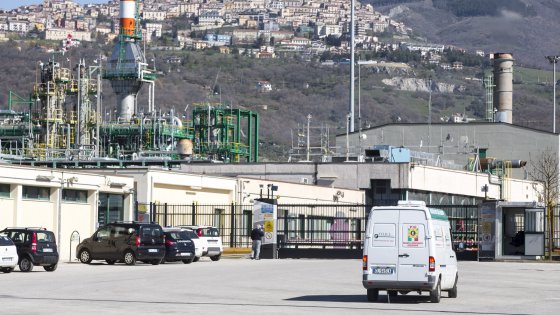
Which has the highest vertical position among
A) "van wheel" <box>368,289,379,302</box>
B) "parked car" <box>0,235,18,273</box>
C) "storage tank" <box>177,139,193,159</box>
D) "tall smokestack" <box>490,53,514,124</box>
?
"tall smokestack" <box>490,53,514,124</box>

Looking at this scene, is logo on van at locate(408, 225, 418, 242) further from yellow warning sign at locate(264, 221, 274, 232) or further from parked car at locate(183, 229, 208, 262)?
yellow warning sign at locate(264, 221, 274, 232)

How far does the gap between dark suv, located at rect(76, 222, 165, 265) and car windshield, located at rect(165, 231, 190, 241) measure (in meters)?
0.85

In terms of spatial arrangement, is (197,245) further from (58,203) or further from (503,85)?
(503,85)

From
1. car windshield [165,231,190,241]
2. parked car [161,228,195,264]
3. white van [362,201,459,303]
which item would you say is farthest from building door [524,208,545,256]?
white van [362,201,459,303]

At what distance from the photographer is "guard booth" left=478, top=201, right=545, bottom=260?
5050 centimetres

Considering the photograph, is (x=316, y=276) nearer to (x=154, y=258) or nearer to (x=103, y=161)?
(x=154, y=258)

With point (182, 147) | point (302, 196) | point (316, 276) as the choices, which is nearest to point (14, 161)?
point (182, 147)

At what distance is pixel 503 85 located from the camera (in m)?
115

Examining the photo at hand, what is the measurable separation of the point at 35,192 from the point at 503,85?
236ft

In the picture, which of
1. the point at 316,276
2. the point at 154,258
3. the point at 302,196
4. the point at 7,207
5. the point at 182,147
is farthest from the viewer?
the point at 182,147

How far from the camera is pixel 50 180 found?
5125cm

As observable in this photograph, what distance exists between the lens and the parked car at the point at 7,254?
3772cm

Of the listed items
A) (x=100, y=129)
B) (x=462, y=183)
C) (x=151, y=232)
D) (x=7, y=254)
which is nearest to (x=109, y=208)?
(x=151, y=232)

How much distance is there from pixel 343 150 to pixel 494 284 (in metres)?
65.2
